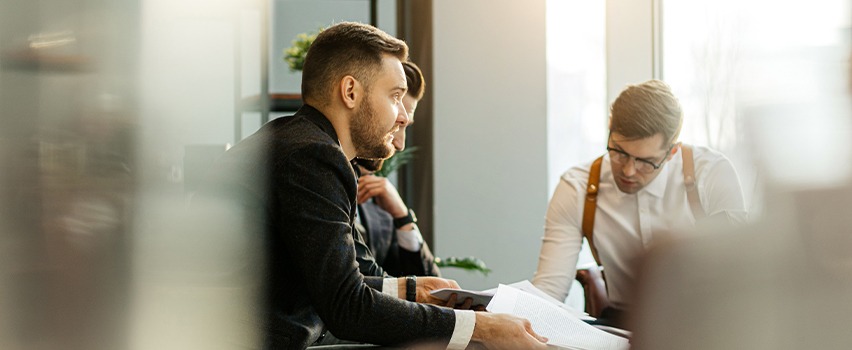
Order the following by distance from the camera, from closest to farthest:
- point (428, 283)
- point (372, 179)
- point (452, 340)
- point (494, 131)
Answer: point (452, 340)
point (428, 283)
point (372, 179)
point (494, 131)

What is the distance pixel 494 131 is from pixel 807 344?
342cm

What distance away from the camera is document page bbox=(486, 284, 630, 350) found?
3.71 feet

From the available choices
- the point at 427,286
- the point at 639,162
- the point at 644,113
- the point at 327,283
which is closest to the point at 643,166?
the point at 639,162

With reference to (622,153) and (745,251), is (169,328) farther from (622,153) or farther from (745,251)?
(622,153)

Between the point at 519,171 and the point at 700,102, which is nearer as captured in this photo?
the point at 700,102

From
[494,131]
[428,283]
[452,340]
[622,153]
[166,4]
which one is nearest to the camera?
[166,4]

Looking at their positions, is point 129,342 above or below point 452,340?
above

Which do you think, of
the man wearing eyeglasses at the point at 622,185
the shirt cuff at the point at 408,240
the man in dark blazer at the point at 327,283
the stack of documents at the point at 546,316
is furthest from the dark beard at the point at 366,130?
the shirt cuff at the point at 408,240

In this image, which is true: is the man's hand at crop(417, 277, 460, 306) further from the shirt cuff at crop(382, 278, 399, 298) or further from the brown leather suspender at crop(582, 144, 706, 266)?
the brown leather suspender at crop(582, 144, 706, 266)

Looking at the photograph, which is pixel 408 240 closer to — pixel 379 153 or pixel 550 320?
pixel 379 153

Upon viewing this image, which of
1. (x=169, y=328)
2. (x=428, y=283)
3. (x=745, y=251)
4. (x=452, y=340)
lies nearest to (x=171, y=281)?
(x=169, y=328)

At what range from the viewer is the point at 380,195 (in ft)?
8.34

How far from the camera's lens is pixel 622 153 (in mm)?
1887

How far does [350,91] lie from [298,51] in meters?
2.19
